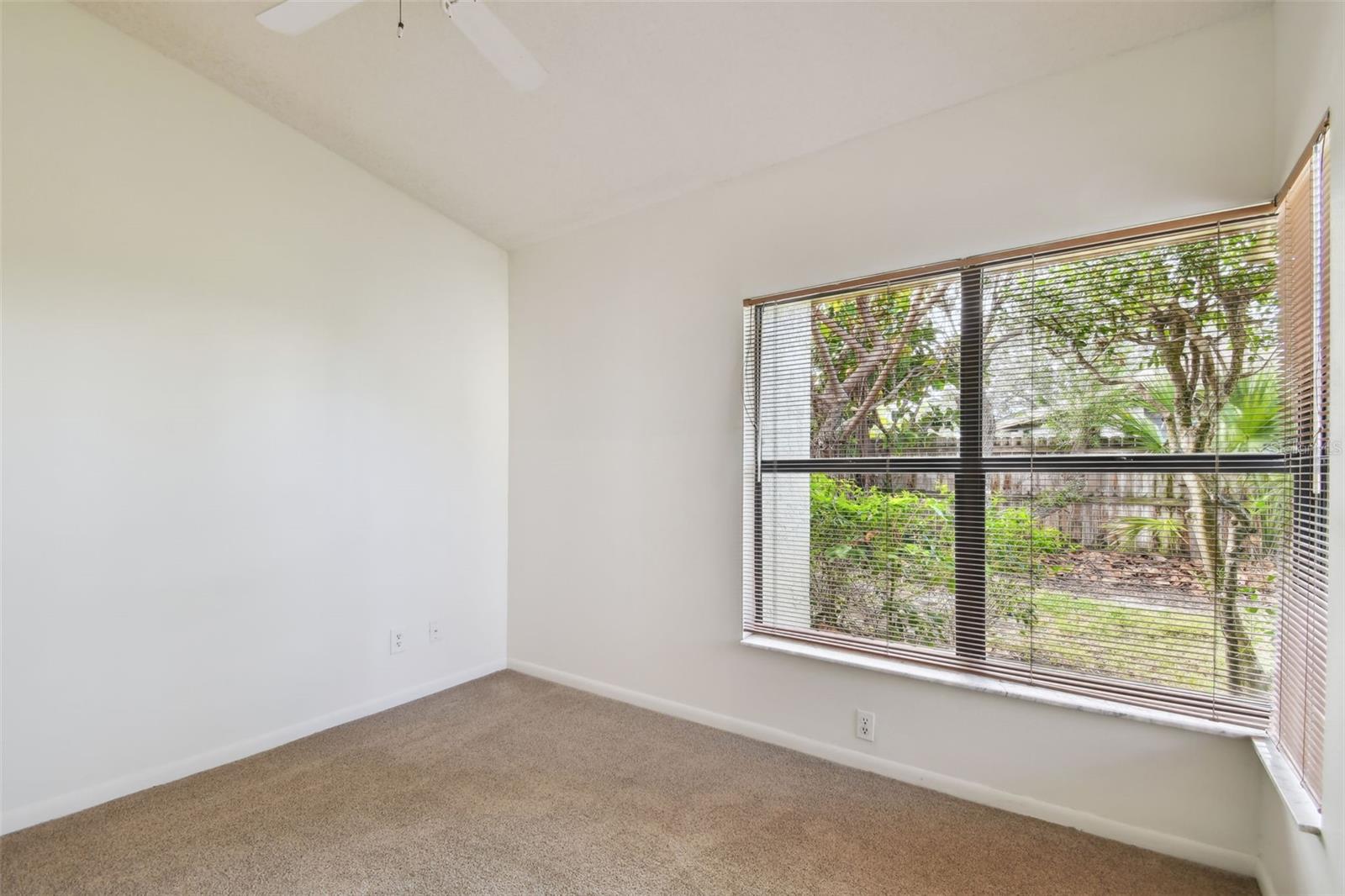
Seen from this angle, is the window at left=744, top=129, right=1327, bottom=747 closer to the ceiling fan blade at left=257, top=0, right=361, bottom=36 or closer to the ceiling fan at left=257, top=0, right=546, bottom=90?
the ceiling fan at left=257, top=0, right=546, bottom=90

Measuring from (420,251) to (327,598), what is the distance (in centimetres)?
174

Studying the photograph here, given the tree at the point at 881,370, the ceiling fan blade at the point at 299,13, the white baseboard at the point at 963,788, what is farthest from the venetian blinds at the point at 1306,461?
the ceiling fan blade at the point at 299,13

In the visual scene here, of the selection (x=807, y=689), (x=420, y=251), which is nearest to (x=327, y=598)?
(x=420, y=251)

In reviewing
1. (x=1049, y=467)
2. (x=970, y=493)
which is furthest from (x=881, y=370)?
(x=1049, y=467)

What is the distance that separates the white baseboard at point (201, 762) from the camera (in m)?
1.91

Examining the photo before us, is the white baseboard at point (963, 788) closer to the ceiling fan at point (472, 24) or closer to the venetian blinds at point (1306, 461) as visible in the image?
the venetian blinds at point (1306, 461)

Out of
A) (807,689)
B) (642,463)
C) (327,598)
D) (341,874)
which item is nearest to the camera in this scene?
(341,874)

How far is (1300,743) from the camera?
145 cm

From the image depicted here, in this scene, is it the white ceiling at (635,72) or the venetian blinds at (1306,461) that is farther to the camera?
the white ceiling at (635,72)

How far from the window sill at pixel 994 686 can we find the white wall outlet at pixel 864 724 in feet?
0.59

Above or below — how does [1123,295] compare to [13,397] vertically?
above

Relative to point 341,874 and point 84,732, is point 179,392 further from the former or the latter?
point 341,874

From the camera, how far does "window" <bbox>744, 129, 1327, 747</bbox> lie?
1641 mm

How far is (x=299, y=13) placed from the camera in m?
1.53
